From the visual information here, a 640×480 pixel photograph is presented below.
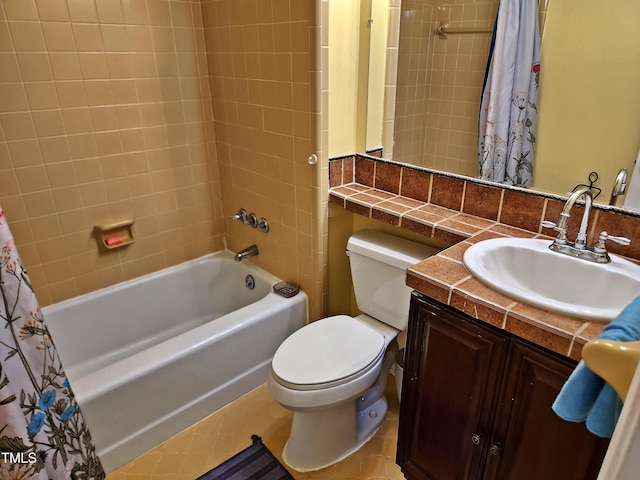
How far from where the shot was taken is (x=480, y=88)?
1.49 meters

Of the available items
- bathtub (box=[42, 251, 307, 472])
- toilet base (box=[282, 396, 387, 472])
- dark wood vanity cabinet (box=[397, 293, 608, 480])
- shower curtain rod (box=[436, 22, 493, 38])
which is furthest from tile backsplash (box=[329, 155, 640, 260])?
toilet base (box=[282, 396, 387, 472])

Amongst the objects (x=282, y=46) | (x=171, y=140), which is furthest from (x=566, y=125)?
(x=171, y=140)

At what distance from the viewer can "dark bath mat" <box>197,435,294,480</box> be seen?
1588mm

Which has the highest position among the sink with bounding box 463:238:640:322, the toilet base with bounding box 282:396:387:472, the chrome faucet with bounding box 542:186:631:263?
the chrome faucet with bounding box 542:186:631:263

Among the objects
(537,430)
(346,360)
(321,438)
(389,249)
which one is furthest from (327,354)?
(537,430)

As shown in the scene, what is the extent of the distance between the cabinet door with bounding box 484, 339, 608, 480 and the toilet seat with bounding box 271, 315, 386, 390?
50 cm

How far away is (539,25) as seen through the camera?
1.30 m

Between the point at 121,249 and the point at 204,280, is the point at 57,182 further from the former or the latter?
the point at 204,280

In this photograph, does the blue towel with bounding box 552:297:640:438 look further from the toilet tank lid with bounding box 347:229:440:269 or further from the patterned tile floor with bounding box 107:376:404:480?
the patterned tile floor with bounding box 107:376:404:480

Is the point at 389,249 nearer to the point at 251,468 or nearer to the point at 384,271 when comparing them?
the point at 384,271

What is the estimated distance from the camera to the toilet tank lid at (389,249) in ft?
5.00

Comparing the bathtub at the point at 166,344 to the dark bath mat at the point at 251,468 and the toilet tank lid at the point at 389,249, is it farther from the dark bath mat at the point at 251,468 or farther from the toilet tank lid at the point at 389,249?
the toilet tank lid at the point at 389,249

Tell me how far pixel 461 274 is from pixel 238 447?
116 centimetres

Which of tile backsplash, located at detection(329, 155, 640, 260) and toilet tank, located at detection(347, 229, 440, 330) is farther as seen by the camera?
toilet tank, located at detection(347, 229, 440, 330)
